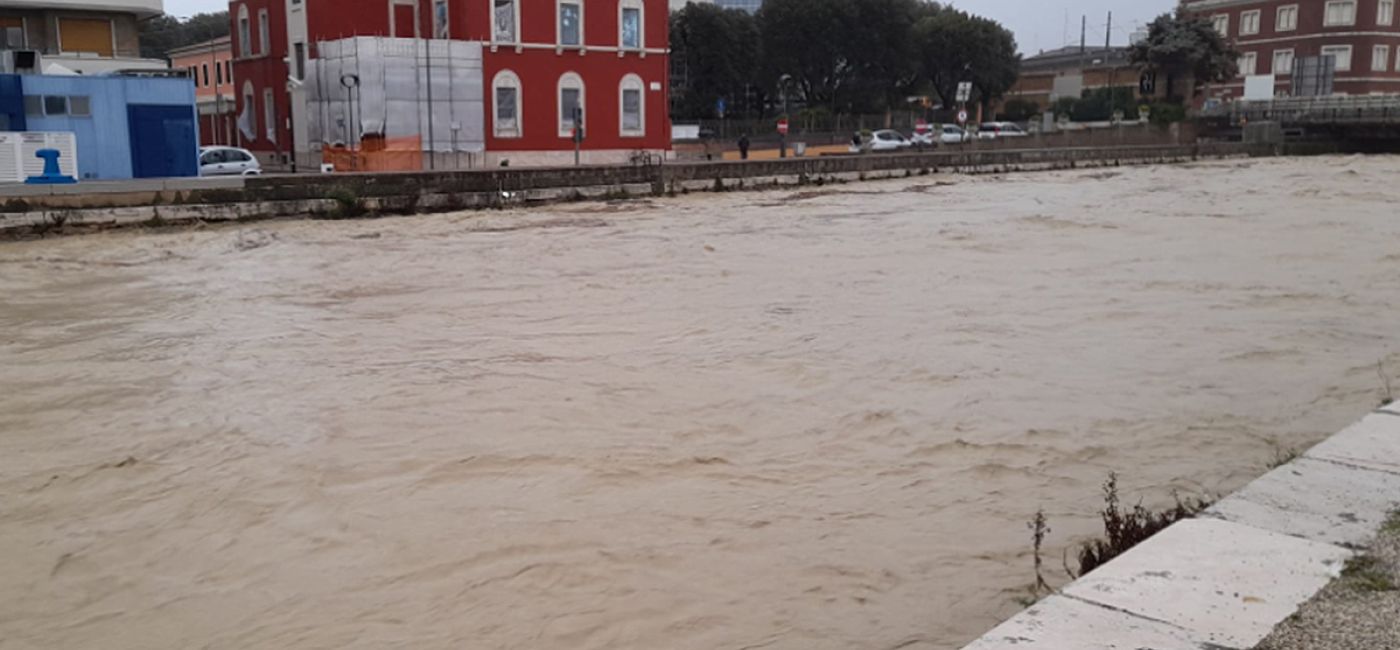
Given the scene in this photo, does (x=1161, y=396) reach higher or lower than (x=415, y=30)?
lower

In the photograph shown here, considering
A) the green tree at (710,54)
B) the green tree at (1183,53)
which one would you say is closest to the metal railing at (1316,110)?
the green tree at (1183,53)

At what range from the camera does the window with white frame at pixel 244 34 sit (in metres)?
45.8

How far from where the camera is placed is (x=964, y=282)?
55.3 feet

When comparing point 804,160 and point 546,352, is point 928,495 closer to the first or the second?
point 546,352

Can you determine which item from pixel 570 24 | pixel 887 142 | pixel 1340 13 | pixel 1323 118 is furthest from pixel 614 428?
pixel 1340 13

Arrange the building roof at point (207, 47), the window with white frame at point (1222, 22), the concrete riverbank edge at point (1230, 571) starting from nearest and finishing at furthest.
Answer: the concrete riverbank edge at point (1230, 571) < the building roof at point (207, 47) < the window with white frame at point (1222, 22)

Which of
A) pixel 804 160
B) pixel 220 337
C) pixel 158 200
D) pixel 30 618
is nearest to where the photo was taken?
pixel 30 618

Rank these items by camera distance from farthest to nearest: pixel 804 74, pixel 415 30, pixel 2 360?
pixel 804 74, pixel 415 30, pixel 2 360

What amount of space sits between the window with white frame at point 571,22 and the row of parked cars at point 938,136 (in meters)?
14.7

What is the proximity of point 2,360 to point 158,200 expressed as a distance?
12130 millimetres

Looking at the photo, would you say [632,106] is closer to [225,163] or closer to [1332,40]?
[225,163]

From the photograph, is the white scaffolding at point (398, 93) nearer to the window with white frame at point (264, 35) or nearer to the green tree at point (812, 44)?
the window with white frame at point (264, 35)

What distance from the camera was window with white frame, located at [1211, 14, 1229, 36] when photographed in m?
79.2

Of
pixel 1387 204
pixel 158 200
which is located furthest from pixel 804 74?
pixel 158 200
